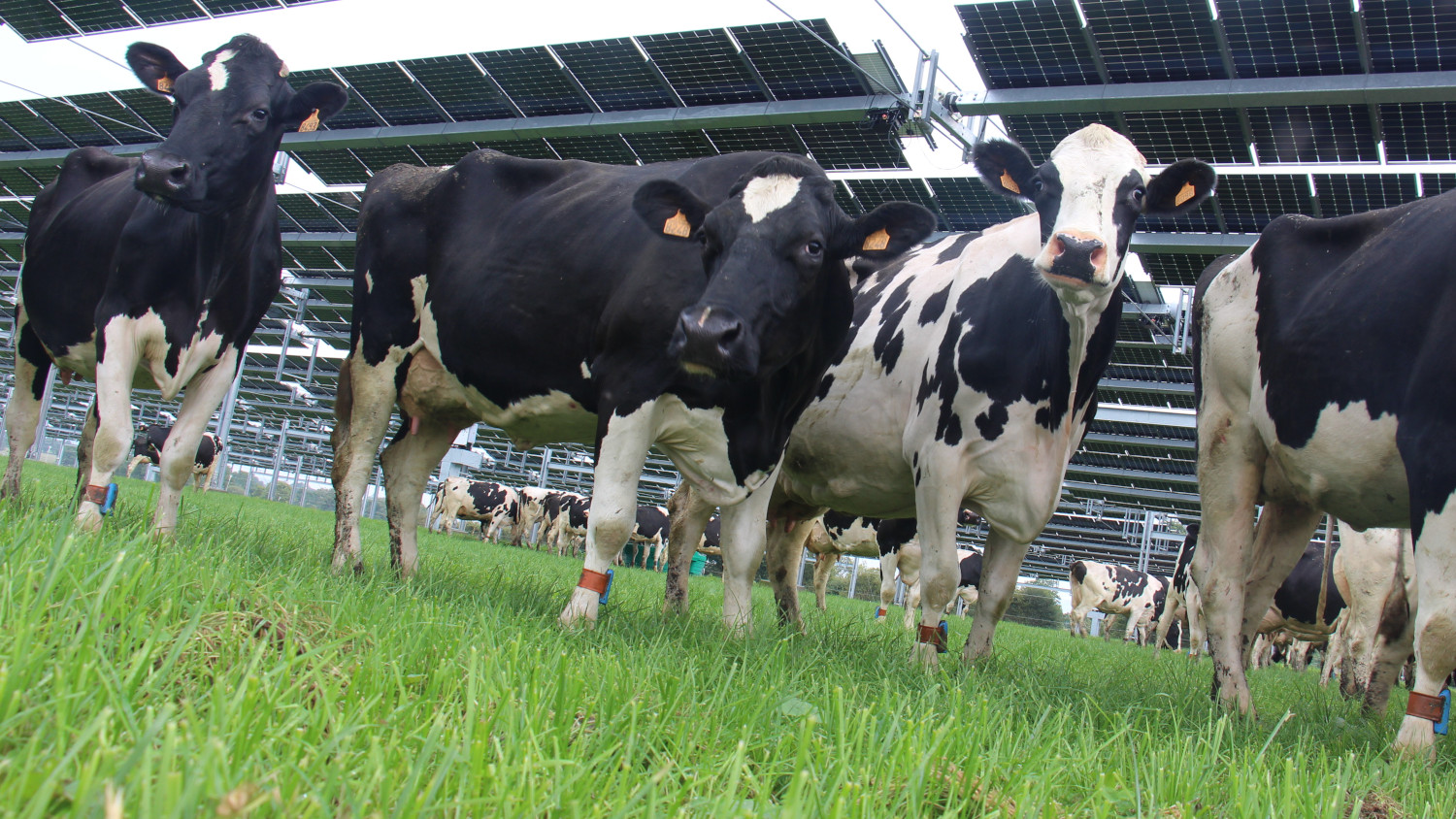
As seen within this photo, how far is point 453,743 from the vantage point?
1.33 m

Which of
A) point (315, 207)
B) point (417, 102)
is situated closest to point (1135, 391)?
point (417, 102)

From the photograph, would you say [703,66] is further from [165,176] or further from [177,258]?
[165,176]

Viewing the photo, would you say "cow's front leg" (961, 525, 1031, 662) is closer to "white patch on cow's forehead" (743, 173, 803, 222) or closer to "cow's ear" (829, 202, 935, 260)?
"cow's ear" (829, 202, 935, 260)

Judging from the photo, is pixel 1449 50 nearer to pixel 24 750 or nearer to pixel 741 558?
pixel 741 558

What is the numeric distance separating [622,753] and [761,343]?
2078 mm

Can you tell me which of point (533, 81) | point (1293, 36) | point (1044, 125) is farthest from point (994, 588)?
point (533, 81)

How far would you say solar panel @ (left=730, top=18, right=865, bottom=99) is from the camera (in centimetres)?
931

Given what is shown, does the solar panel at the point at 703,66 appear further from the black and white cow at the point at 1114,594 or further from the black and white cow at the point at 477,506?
the black and white cow at the point at 477,506

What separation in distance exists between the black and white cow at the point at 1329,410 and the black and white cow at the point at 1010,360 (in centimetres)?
50

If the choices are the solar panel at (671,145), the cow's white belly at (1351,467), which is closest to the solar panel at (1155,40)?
the solar panel at (671,145)

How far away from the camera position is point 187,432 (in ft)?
14.9

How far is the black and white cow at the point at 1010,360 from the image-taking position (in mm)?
4055

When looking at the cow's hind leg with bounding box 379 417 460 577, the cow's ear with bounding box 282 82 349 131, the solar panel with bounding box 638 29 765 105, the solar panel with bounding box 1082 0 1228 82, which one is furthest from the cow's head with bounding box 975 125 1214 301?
the solar panel with bounding box 638 29 765 105

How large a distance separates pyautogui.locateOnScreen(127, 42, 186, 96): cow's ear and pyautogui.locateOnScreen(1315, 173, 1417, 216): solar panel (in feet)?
30.4
